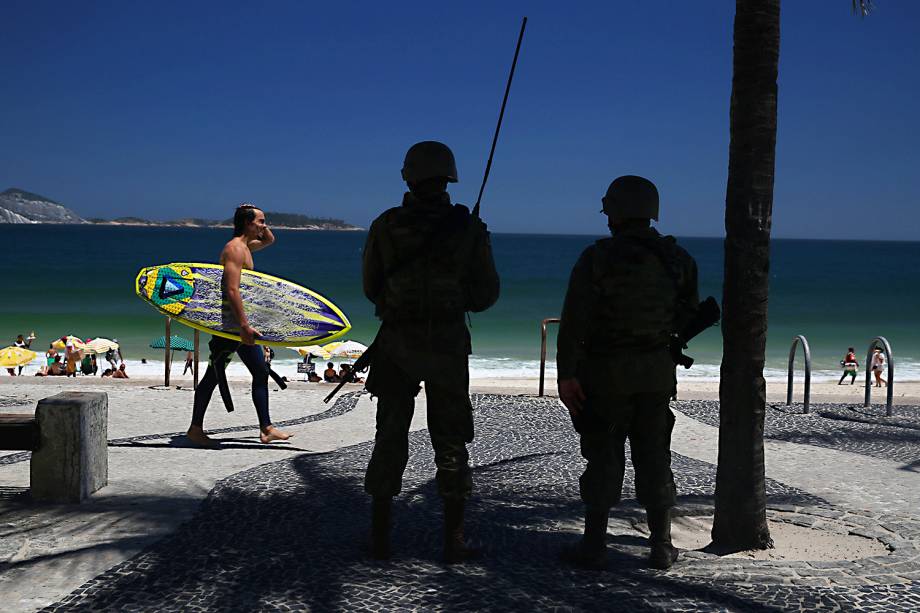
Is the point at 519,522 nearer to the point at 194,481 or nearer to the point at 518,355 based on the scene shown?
the point at 194,481

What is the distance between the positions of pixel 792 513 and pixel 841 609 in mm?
1806

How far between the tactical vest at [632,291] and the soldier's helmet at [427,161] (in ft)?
2.50

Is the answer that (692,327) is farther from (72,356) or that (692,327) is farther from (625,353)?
(72,356)

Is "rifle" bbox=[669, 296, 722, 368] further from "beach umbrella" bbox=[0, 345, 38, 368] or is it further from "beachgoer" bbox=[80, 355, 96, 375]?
"beachgoer" bbox=[80, 355, 96, 375]

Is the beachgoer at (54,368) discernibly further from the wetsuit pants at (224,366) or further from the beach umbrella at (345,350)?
the wetsuit pants at (224,366)

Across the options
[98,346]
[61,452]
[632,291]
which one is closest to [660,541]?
[632,291]

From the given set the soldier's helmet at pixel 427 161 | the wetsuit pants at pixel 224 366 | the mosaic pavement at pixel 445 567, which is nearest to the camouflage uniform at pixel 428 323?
the soldier's helmet at pixel 427 161

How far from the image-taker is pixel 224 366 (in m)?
6.83

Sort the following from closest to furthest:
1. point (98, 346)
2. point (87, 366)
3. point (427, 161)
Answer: point (427, 161), point (87, 366), point (98, 346)

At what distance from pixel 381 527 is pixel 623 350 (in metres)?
1.34

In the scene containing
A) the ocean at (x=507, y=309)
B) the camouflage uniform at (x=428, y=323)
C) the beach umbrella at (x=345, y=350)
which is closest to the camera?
the camouflage uniform at (x=428, y=323)

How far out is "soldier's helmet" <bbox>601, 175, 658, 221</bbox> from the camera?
3.91 metres

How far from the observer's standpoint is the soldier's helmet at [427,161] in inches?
155

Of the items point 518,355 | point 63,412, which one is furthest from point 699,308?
point 518,355
